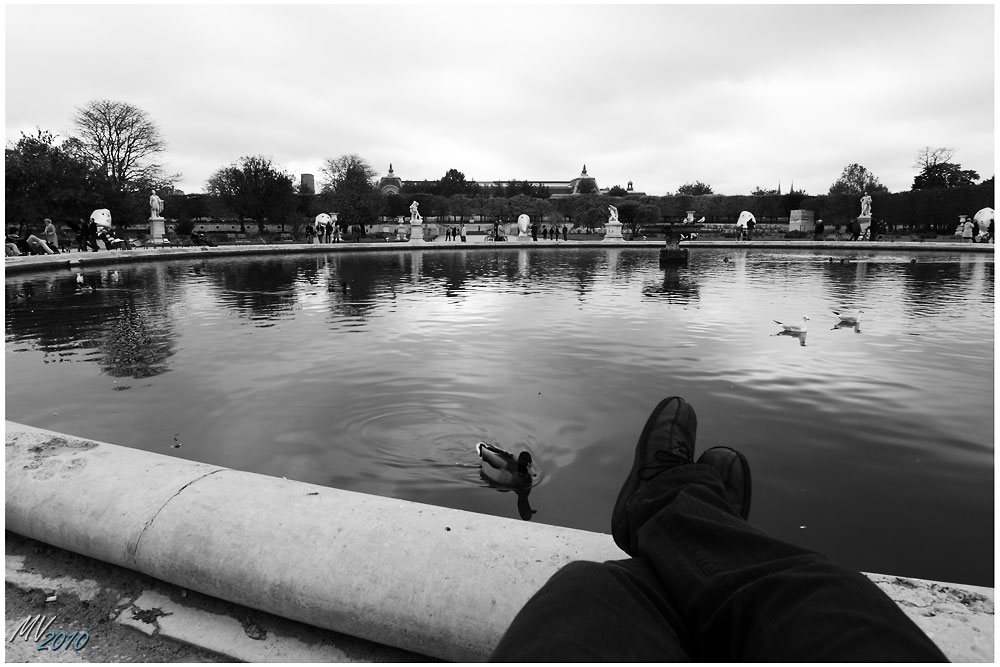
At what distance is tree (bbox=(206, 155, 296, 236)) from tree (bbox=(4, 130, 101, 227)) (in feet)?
51.7

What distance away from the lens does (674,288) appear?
14.1 m

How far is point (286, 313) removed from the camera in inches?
413

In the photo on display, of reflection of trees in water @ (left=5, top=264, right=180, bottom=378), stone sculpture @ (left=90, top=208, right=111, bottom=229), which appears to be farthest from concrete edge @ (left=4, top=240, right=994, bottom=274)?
reflection of trees in water @ (left=5, top=264, right=180, bottom=378)

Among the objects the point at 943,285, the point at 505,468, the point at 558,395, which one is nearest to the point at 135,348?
the point at 558,395

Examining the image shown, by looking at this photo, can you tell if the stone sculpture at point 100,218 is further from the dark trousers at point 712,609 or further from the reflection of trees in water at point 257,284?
the dark trousers at point 712,609

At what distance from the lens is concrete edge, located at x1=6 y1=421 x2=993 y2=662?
1711 mm

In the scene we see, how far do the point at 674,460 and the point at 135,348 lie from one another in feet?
24.4

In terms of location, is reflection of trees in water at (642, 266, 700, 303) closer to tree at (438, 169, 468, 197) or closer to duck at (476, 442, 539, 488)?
duck at (476, 442, 539, 488)

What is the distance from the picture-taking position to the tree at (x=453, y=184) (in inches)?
3536

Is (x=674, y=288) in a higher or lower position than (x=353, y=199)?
lower

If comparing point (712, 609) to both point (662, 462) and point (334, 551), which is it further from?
point (334, 551)

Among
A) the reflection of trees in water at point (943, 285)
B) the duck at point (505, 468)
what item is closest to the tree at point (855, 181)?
the reflection of trees in water at point (943, 285)

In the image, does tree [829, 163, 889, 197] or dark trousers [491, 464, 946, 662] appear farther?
tree [829, 163, 889, 197]

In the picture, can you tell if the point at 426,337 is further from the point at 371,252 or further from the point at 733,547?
the point at 371,252
